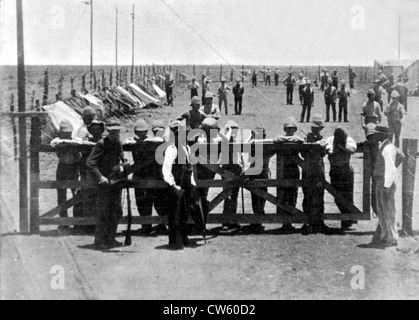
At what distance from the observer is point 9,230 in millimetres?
9289

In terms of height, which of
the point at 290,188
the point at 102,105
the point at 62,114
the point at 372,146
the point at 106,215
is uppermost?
the point at 102,105

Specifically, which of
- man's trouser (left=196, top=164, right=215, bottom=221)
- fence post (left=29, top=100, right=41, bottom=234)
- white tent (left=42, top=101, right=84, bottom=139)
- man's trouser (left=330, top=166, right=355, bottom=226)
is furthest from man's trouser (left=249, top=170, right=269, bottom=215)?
white tent (left=42, top=101, right=84, bottom=139)

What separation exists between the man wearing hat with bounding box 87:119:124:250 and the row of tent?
629cm

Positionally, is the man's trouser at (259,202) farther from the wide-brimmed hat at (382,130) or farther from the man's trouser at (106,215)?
the man's trouser at (106,215)

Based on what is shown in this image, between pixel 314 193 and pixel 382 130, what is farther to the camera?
pixel 314 193

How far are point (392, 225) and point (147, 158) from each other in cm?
384

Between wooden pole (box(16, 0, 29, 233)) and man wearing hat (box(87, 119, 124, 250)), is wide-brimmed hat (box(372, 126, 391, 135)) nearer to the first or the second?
man wearing hat (box(87, 119, 124, 250))

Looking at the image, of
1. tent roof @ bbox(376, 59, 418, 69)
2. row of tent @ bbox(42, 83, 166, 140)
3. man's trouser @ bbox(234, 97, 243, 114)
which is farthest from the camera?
tent roof @ bbox(376, 59, 418, 69)

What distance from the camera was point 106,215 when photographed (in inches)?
340

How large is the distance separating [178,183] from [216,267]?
1.55m

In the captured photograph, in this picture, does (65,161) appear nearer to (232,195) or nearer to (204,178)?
(204,178)

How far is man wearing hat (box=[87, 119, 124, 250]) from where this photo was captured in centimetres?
855

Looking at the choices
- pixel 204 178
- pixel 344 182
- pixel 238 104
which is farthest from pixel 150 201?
pixel 238 104

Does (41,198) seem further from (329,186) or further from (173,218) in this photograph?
(329,186)
